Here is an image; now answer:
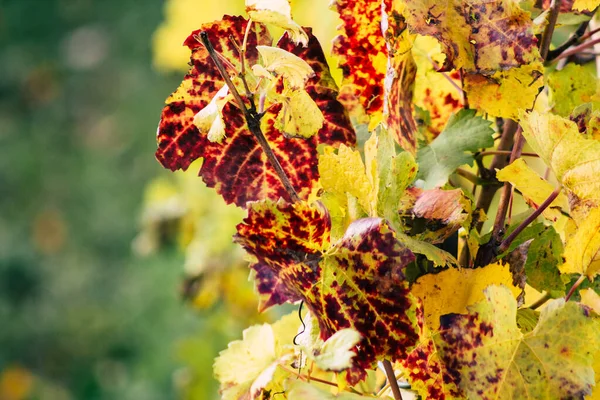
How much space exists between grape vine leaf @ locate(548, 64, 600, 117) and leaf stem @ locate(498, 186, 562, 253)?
0.12m

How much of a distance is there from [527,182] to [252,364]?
0.66ft

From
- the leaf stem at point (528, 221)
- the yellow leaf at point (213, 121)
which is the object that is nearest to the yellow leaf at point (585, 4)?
the leaf stem at point (528, 221)

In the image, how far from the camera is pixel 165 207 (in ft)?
5.21

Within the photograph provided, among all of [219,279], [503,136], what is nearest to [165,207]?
[219,279]

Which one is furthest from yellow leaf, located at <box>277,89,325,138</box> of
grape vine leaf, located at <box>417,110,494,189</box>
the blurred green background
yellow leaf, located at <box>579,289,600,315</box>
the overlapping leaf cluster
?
the blurred green background

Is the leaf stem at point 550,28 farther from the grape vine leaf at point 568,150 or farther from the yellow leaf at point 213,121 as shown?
the yellow leaf at point 213,121

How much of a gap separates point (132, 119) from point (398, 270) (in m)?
4.98

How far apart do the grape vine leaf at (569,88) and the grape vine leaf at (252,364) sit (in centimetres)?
26

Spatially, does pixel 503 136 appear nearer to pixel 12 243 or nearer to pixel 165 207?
pixel 165 207

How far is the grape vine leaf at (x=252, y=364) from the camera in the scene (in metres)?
0.42

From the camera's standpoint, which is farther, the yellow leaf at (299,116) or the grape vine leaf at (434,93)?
the grape vine leaf at (434,93)

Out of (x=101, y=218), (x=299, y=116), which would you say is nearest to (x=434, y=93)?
(x=299, y=116)

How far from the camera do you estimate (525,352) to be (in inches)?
14.4

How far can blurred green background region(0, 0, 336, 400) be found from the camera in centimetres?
158
